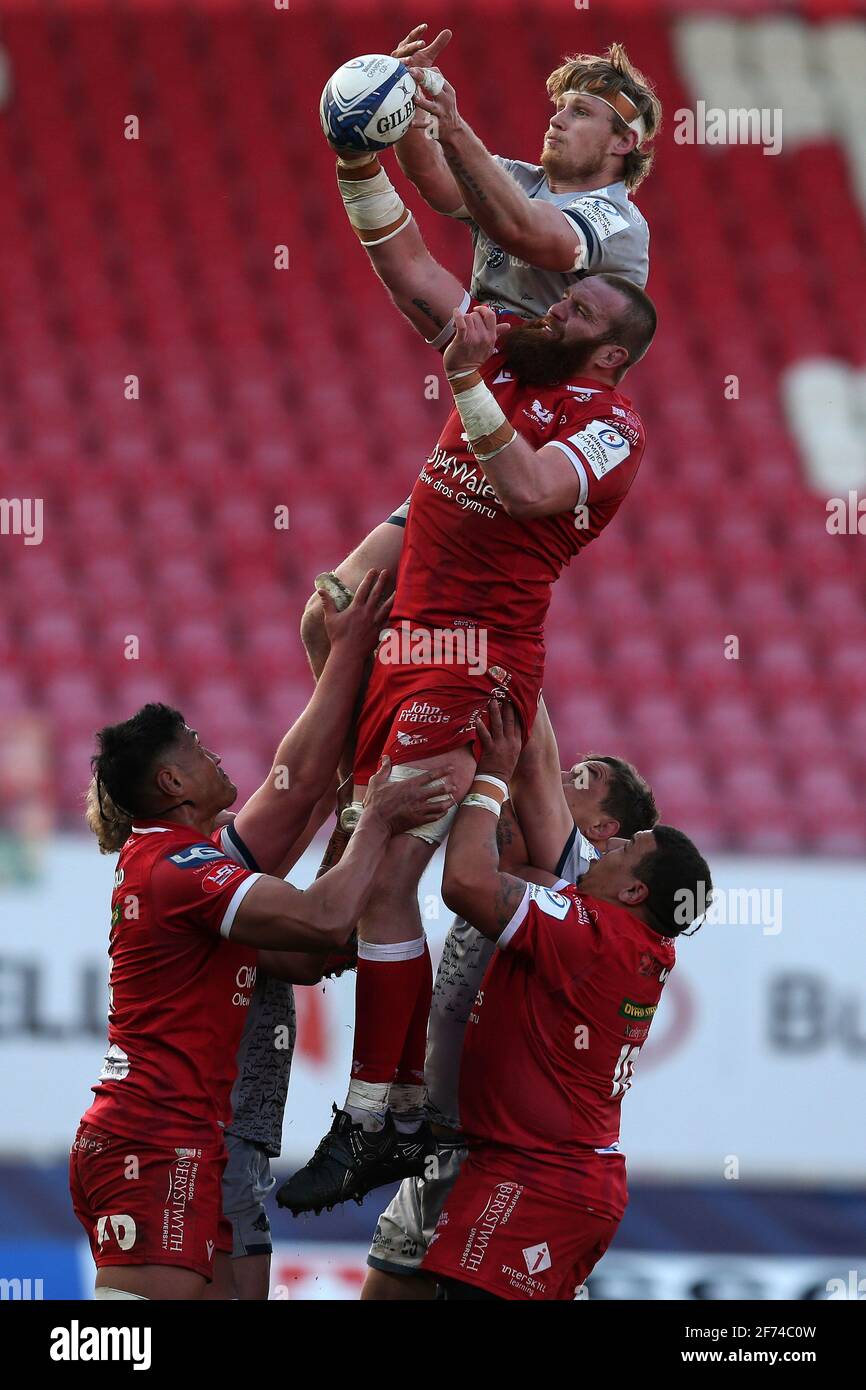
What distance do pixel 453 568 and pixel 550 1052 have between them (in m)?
1.28

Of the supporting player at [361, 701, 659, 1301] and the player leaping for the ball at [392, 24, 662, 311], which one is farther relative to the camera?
the supporting player at [361, 701, 659, 1301]

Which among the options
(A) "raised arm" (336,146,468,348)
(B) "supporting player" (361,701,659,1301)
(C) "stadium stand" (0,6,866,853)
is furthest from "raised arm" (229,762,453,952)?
(C) "stadium stand" (0,6,866,853)

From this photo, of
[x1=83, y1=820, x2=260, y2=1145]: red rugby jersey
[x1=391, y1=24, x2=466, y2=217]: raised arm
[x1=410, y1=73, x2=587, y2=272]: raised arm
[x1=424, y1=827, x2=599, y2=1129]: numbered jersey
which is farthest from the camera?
[x1=424, y1=827, x2=599, y2=1129]: numbered jersey

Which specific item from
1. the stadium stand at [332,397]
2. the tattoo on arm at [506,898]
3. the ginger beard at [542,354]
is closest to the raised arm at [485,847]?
the tattoo on arm at [506,898]

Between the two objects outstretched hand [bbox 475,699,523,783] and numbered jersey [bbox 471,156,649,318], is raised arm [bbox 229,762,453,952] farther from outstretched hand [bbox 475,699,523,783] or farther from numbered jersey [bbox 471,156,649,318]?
numbered jersey [bbox 471,156,649,318]

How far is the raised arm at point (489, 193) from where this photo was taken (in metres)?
4.29

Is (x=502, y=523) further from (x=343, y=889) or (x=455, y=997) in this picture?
(x=455, y=997)

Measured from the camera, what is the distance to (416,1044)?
462 cm

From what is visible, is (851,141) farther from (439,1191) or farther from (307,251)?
(439,1191)

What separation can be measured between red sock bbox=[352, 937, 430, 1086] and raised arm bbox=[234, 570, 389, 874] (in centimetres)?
56

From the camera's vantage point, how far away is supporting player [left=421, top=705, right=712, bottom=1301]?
4.63 meters

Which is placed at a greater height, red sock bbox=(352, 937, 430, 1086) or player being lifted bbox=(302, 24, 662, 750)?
player being lifted bbox=(302, 24, 662, 750)

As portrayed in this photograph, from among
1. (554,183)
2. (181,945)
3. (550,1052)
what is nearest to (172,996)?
(181,945)
